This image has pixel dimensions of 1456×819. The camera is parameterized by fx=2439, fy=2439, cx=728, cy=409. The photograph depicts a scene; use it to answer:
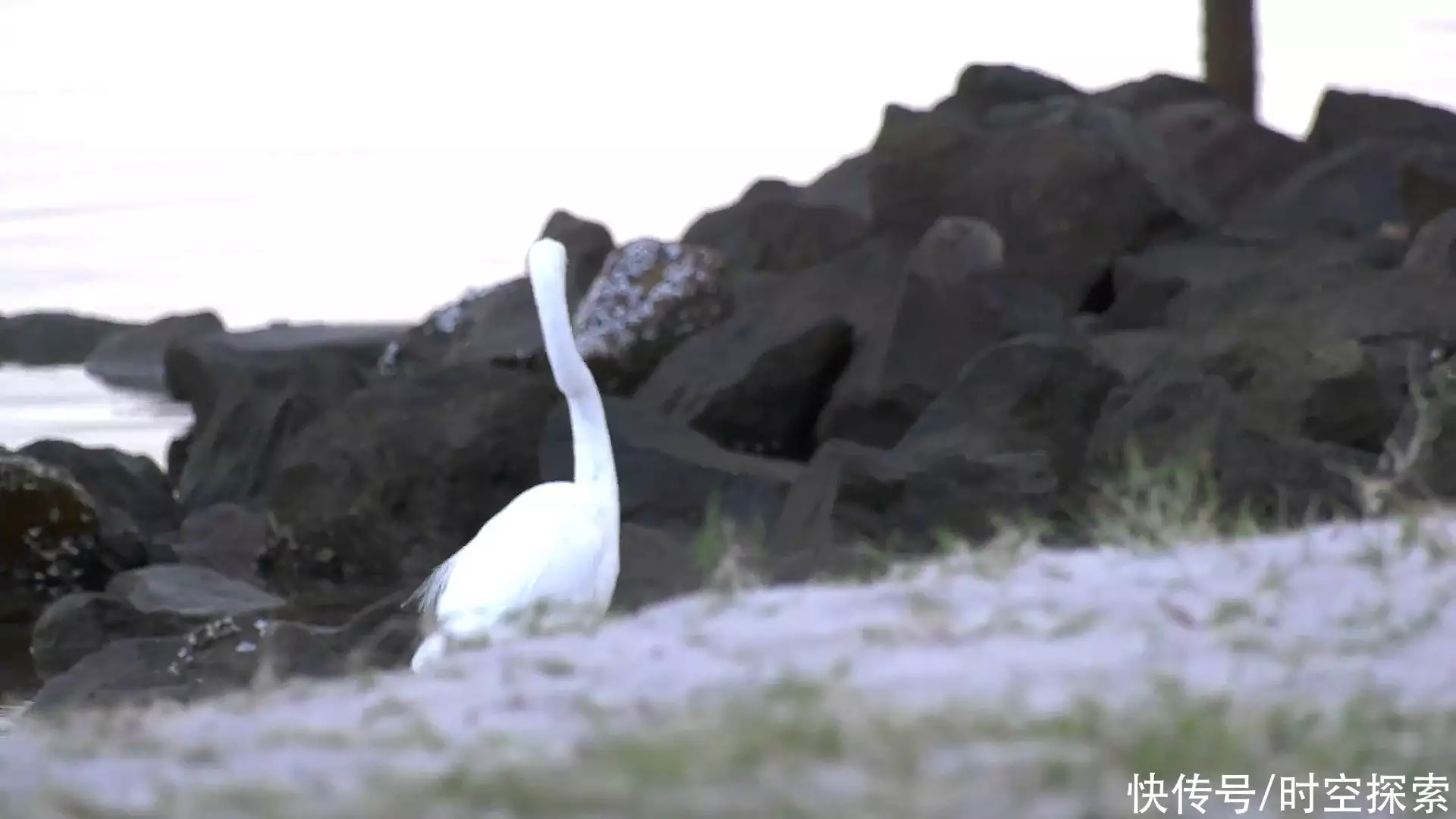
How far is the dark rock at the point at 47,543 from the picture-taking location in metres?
12.4

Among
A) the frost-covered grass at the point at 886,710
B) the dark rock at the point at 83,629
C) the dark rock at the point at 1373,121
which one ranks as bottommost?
the dark rock at the point at 83,629

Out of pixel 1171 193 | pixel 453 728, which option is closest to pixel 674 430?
pixel 1171 193

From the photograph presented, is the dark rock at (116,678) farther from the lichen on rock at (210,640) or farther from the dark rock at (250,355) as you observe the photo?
the dark rock at (250,355)

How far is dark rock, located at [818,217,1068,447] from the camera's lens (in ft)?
39.5

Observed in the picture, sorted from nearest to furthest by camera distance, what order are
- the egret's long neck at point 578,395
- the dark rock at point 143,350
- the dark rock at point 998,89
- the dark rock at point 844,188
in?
the egret's long neck at point 578,395 → the dark rock at point 844,188 → the dark rock at point 998,89 → the dark rock at point 143,350

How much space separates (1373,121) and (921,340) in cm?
554

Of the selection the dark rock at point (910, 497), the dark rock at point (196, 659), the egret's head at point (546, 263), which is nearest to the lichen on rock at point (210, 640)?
the dark rock at point (196, 659)

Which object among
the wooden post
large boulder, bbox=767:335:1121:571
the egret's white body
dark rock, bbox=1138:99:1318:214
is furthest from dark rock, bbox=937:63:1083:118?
the egret's white body

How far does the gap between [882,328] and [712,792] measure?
873 centimetres

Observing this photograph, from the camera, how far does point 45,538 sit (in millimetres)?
12430

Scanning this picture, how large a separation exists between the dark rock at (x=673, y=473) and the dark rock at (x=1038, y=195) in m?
3.20

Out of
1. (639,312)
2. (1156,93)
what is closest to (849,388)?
(639,312)

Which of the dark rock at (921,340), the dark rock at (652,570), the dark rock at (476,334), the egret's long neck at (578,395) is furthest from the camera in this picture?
the dark rock at (476,334)

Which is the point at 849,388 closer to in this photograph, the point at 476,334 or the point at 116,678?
the point at 476,334
